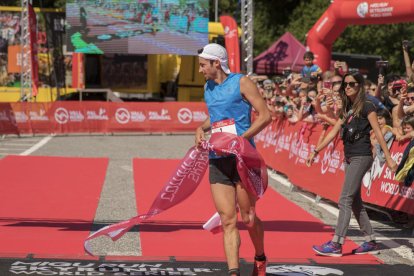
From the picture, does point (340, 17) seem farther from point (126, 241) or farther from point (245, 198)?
point (245, 198)

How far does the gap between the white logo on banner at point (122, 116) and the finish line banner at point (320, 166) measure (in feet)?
32.5

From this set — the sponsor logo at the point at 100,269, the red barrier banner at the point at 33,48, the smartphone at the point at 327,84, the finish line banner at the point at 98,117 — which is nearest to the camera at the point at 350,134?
the sponsor logo at the point at 100,269

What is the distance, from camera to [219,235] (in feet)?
31.1

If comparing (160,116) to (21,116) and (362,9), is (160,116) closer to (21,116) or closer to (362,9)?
(21,116)

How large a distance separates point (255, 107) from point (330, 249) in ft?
7.31

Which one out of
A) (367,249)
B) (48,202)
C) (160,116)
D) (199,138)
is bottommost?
(160,116)

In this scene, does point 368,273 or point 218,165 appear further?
point 368,273

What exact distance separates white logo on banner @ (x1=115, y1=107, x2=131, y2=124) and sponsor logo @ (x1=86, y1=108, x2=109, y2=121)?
1.23 ft

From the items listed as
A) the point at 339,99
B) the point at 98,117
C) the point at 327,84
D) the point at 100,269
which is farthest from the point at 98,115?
the point at 100,269

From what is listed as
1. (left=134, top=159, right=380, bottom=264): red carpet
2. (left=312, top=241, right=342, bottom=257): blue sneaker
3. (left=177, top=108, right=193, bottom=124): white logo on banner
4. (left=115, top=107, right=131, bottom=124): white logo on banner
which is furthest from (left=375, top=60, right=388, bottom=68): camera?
(left=177, top=108, right=193, bottom=124): white logo on banner

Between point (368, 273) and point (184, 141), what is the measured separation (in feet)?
60.1

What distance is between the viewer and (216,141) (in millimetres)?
6703

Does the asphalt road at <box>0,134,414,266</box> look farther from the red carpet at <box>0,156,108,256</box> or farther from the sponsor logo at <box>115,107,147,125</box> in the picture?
the sponsor logo at <box>115,107,147,125</box>

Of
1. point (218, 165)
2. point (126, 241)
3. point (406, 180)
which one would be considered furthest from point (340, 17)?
point (218, 165)
